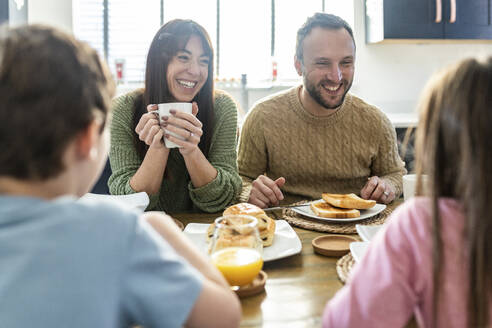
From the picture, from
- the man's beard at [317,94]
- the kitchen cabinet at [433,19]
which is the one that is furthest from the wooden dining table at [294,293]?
the kitchen cabinet at [433,19]

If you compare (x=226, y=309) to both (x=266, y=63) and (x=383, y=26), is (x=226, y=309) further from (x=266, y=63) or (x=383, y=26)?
(x=266, y=63)

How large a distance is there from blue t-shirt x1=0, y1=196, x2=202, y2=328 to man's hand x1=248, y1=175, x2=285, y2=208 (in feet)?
2.83

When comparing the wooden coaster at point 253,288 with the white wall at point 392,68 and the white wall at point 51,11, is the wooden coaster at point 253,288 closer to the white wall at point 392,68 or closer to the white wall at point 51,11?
the white wall at point 392,68

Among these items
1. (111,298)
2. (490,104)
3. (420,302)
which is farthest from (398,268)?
(111,298)

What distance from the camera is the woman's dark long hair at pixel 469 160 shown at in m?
0.45

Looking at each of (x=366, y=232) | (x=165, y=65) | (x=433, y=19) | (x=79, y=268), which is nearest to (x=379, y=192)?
(x=366, y=232)

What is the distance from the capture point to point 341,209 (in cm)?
119

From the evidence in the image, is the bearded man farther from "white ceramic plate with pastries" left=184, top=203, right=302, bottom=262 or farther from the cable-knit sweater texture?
"white ceramic plate with pastries" left=184, top=203, right=302, bottom=262

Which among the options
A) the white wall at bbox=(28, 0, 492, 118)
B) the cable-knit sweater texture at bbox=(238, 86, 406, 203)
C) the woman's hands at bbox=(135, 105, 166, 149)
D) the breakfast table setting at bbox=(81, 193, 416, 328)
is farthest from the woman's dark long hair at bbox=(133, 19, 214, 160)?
the white wall at bbox=(28, 0, 492, 118)

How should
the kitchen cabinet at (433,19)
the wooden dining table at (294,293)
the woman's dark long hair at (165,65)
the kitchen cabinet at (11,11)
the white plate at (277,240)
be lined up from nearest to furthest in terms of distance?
the wooden dining table at (294,293) < the white plate at (277,240) < the woman's dark long hair at (165,65) < the kitchen cabinet at (11,11) < the kitchen cabinet at (433,19)

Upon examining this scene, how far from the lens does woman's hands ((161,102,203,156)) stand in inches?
46.9

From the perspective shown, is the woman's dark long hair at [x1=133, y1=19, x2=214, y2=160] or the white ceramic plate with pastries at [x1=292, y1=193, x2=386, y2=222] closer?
the white ceramic plate with pastries at [x1=292, y1=193, x2=386, y2=222]

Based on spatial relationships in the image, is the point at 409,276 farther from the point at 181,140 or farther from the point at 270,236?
the point at 181,140

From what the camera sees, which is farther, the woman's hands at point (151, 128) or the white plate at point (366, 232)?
the woman's hands at point (151, 128)
